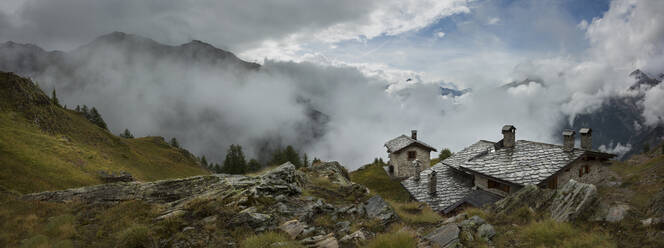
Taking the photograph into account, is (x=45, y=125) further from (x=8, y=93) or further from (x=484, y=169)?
(x=484, y=169)

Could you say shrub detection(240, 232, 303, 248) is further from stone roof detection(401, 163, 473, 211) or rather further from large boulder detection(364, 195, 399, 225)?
stone roof detection(401, 163, 473, 211)

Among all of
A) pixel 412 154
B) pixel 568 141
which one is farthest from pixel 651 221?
pixel 412 154

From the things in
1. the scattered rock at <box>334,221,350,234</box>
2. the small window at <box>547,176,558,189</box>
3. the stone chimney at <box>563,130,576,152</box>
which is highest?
the stone chimney at <box>563,130,576,152</box>

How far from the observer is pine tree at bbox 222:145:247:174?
8669 cm

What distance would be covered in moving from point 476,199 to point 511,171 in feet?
13.5

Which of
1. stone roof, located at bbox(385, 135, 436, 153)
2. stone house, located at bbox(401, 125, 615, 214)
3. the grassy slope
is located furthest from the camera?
stone roof, located at bbox(385, 135, 436, 153)

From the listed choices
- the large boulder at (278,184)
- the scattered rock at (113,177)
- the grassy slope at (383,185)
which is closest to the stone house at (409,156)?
the grassy slope at (383,185)

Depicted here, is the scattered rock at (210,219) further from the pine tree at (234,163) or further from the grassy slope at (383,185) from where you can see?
the pine tree at (234,163)

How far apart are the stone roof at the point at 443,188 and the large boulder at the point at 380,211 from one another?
14.8 meters

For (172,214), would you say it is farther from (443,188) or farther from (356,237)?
(443,188)

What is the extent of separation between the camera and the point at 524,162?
2630cm

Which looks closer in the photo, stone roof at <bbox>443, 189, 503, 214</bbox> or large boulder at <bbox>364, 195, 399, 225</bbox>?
large boulder at <bbox>364, 195, 399, 225</bbox>

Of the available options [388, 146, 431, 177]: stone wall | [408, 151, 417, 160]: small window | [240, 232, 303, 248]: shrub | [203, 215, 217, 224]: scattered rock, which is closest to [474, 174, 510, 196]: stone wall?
[408, 151, 417, 160]: small window

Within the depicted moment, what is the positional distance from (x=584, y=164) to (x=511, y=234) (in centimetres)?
2271
